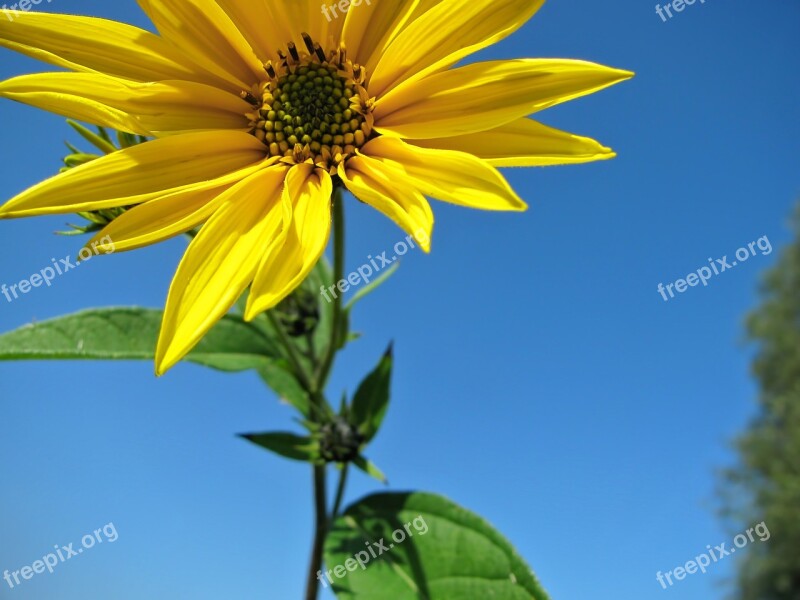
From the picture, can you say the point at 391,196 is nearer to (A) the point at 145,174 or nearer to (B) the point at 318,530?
(A) the point at 145,174

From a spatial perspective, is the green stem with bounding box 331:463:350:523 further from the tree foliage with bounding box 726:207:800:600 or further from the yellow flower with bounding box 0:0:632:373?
the tree foliage with bounding box 726:207:800:600

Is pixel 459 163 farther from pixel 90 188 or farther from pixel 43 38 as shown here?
pixel 43 38

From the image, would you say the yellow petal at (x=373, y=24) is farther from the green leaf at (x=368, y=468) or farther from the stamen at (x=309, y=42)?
the green leaf at (x=368, y=468)

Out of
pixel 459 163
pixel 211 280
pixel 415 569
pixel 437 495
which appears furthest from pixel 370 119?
pixel 415 569

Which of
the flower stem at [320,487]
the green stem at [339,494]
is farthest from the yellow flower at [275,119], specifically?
the green stem at [339,494]

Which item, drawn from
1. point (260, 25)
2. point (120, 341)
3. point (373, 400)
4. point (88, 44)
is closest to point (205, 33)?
point (260, 25)

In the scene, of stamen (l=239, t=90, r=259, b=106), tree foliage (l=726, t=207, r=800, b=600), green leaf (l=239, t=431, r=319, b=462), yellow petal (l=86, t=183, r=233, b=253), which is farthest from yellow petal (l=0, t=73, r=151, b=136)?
tree foliage (l=726, t=207, r=800, b=600)
